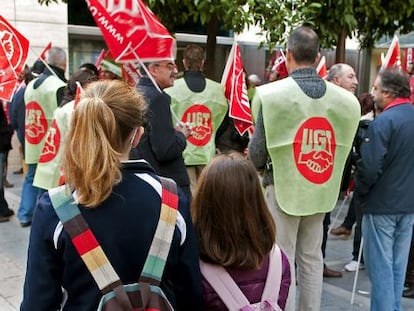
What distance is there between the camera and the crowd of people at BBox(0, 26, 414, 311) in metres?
1.71

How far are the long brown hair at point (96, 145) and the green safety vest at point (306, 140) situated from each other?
177 centimetres

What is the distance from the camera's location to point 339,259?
5738mm

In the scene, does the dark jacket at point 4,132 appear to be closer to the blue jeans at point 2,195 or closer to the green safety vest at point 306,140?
the blue jeans at point 2,195

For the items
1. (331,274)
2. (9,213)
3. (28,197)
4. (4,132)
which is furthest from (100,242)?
(9,213)

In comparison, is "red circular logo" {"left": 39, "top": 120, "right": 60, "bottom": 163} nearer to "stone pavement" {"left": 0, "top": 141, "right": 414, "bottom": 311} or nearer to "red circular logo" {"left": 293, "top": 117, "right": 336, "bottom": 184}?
"stone pavement" {"left": 0, "top": 141, "right": 414, "bottom": 311}

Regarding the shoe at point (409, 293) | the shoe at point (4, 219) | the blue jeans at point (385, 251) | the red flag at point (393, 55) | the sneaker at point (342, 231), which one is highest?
the red flag at point (393, 55)

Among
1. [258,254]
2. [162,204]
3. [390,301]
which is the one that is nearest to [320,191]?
[390,301]

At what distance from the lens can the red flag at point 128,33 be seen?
12.3 ft

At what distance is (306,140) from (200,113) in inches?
88.6

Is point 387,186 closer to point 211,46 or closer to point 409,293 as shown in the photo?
point 409,293

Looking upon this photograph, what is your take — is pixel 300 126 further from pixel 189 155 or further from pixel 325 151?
pixel 189 155

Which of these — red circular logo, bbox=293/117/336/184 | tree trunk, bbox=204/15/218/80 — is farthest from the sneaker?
red circular logo, bbox=293/117/336/184

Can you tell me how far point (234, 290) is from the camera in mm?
2033

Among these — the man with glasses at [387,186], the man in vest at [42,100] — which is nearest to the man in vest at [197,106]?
the man in vest at [42,100]
